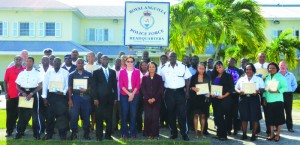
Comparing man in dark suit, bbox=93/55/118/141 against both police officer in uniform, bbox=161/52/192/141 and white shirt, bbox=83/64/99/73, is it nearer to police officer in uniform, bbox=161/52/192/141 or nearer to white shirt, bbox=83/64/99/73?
white shirt, bbox=83/64/99/73

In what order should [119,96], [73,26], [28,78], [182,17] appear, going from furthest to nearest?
[73,26] → [182,17] → [119,96] → [28,78]

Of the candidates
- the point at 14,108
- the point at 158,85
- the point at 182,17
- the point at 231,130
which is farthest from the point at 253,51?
the point at 14,108

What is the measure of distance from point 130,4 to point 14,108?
17.1 feet

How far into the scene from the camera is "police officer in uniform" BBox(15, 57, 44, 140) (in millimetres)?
9406

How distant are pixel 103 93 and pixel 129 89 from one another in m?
0.65

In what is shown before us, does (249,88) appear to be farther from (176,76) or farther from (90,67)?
(90,67)

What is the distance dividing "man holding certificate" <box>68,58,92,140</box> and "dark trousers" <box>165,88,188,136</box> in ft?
6.37

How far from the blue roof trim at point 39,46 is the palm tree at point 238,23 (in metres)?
13.1

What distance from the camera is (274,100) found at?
9.77 meters

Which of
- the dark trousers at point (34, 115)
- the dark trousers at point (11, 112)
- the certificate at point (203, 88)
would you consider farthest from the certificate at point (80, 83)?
the certificate at point (203, 88)

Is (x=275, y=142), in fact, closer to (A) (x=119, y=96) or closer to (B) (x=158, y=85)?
(B) (x=158, y=85)

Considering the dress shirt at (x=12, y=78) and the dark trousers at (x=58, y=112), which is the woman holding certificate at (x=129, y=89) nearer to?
the dark trousers at (x=58, y=112)

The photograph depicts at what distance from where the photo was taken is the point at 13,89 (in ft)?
32.6

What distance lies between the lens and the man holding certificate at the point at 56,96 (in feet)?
30.7
